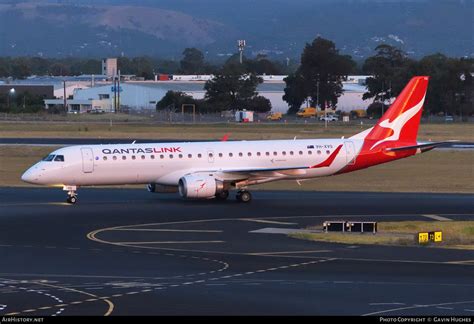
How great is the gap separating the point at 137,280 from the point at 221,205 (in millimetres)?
20991

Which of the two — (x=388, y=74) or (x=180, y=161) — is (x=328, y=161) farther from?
(x=388, y=74)

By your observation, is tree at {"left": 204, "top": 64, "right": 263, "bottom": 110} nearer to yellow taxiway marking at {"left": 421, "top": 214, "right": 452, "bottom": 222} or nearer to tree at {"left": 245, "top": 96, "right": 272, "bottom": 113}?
tree at {"left": 245, "top": 96, "right": 272, "bottom": 113}

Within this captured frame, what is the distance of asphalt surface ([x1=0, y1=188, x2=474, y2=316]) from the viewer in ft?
87.7

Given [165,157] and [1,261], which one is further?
[165,157]

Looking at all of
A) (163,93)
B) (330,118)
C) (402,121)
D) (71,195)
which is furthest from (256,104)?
(71,195)

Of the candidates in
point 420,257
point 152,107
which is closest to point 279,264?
point 420,257

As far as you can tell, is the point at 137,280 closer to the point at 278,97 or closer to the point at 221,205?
the point at 221,205

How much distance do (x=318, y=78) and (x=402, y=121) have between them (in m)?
117

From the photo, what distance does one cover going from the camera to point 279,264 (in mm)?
33812

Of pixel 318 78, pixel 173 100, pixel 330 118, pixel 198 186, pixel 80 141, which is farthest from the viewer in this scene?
pixel 318 78

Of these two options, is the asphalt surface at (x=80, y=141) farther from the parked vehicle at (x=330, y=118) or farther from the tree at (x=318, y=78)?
the tree at (x=318, y=78)

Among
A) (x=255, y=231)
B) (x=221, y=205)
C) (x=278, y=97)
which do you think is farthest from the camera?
(x=278, y=97)

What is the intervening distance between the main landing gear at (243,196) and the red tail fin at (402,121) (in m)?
6.76

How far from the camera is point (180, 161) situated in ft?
174
